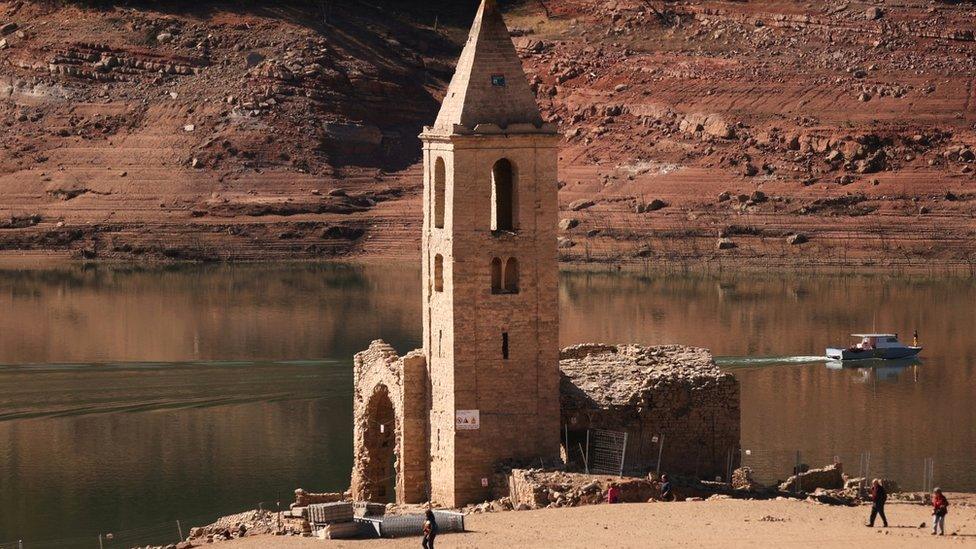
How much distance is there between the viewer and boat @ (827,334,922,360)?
298ft

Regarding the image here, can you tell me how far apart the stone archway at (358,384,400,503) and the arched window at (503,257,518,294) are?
193 inches

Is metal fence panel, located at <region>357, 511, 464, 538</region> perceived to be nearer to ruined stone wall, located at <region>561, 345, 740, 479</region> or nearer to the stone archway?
ruined stone wall, located at <region>561, 345, 740, 479</region>

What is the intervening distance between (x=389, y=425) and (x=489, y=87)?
338 inches

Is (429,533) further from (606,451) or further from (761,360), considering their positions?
(761,360)

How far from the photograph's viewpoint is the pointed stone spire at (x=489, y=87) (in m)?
54.1

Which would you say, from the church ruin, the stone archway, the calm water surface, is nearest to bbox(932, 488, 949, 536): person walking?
the church ruin

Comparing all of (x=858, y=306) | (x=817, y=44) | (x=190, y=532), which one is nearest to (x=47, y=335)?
(x=858, y=306)

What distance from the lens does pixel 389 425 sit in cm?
5884

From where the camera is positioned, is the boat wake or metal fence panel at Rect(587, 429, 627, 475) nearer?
metal fence panel at Rect(587, 429, 627, 475)

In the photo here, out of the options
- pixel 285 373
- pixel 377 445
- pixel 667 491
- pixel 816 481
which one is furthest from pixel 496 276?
pixel 285 373

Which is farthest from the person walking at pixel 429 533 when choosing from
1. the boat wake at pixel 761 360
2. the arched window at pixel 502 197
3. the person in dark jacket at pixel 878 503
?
the boat wake at pixel 761 360

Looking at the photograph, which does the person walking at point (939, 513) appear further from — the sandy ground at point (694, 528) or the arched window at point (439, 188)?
the arched window at point (439, 188)

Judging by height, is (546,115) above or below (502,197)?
above

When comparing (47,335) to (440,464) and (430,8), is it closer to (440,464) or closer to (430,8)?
(440,464)
